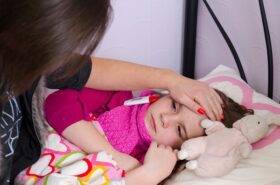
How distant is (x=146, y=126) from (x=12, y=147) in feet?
1.40

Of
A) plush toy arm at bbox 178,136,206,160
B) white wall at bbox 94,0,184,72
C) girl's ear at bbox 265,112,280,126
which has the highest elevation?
white wall at bbox 94,0,184,72

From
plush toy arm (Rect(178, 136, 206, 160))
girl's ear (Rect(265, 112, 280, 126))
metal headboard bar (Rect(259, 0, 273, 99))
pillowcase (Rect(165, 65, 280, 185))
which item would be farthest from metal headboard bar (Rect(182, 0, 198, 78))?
plush toy arm (Rect(178, 136, 206, 160))

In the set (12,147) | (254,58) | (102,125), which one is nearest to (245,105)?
(254,58)

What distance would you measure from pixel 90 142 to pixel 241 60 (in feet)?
2.51

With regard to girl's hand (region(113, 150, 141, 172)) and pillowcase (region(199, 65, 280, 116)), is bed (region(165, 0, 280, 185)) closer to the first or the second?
pillowcase (region(199, 65, 280, 116))

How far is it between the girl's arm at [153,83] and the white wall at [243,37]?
0.35 meters

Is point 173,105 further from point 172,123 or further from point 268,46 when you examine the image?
point 268,46

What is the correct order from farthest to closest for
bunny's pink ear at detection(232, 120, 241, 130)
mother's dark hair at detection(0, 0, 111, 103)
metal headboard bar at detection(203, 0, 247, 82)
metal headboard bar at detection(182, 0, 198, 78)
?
1. metal headboard bar at detection(182, 0, 198, 78)
2. metal headboard bar at detection(203, 0, 247, 82)
3. bunny's pink ear at detection(232, 120, 241, 130)
4. mother's dark hair at detection(0, 0, 111, 103)

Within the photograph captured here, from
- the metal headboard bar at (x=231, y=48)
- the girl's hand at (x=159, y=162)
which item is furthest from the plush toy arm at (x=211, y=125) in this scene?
the metal headboard bar at (x=231, y=48)

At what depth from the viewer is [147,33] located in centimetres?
158

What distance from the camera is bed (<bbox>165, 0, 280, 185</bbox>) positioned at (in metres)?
1.02

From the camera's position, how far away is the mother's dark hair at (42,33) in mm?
506

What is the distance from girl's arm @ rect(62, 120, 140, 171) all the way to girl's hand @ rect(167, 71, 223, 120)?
0.23 m

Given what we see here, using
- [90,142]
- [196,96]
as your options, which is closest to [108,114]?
[90,142]
